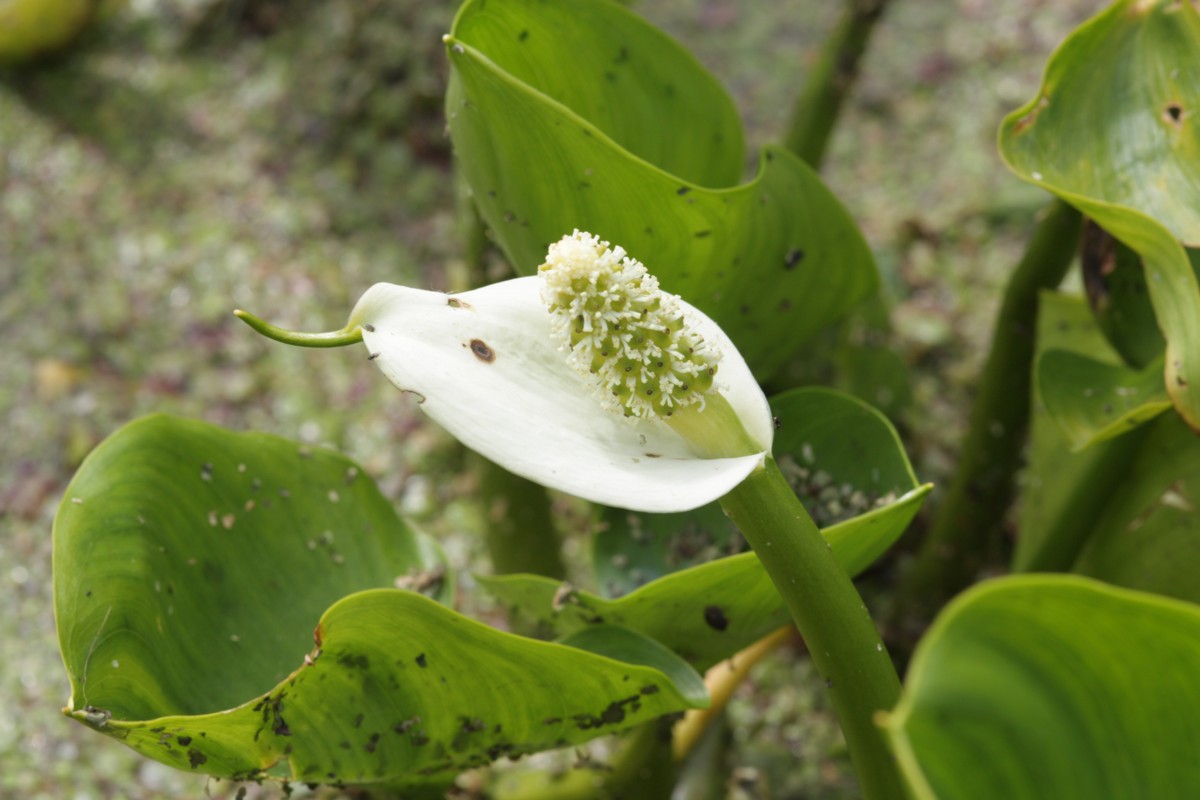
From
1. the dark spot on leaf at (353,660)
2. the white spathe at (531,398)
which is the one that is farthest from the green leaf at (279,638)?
the white spathe at (531,398)

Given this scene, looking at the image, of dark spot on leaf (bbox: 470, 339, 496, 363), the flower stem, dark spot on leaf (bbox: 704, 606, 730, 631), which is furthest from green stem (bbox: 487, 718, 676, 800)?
dark spot on leaf (bbox: 470, 339, 496, 363)

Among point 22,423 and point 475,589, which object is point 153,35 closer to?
point 22,423

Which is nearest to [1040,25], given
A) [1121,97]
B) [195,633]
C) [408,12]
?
[408,12]

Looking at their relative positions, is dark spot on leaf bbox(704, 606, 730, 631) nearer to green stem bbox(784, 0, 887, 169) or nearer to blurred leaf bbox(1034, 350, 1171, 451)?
blurred leaf bbox(1034, 350, 1171, 451)

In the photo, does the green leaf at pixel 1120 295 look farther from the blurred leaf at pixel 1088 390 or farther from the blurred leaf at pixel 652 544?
the blurred leaf at pixel 652 544

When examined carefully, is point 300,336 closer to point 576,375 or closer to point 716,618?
point 576,375

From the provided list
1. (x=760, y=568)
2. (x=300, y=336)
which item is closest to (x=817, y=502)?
(x=760, y=568)

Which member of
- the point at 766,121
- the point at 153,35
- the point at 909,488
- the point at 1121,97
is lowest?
the point at 153,35
